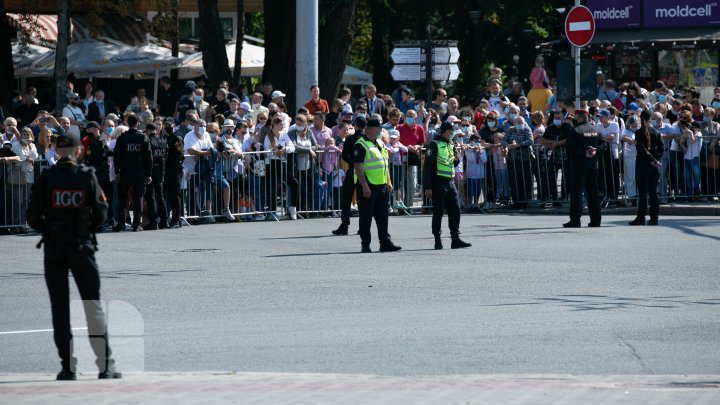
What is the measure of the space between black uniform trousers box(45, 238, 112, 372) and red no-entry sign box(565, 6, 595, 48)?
14.7 meters

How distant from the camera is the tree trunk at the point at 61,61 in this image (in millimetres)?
27672

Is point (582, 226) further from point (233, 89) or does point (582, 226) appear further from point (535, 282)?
point (233, 89)

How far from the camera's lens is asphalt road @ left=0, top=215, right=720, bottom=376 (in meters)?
10.2

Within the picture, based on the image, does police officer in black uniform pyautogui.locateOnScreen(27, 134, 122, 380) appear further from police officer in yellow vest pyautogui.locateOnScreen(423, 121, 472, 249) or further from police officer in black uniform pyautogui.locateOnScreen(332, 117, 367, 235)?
police officer in black uniform pyautogui.locateOnScreen(332, 117, 367, 235)

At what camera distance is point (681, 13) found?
108 feet

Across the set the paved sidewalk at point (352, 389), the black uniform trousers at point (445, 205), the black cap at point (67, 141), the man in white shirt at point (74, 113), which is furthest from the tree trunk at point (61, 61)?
the paved sidewalk at point (352, 389)

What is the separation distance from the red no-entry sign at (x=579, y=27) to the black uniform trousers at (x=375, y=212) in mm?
5970

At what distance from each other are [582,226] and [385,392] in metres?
13.7

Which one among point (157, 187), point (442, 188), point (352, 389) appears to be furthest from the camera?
point (157, 187)

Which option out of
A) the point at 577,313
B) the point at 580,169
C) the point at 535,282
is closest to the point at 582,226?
the point at 580,169

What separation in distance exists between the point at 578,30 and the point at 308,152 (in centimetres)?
491

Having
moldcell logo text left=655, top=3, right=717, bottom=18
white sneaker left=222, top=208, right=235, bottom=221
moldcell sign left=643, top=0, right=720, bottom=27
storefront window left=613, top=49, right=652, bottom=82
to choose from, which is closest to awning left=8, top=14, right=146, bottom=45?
storefront window left=613, top=49, right=652, bottom=82

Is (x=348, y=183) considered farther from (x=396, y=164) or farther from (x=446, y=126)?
(x=396, y=164)

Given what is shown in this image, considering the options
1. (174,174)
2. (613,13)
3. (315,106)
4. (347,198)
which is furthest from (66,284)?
(613,13)
